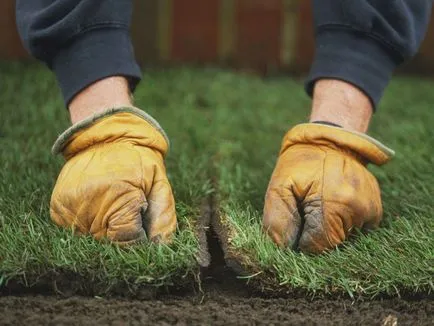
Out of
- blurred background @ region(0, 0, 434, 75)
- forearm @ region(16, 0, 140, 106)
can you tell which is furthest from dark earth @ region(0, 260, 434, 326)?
blurred background @ region(0, 0, 434, 75)

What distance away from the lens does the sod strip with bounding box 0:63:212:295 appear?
Result: 1280mm

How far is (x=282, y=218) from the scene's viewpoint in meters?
1.43

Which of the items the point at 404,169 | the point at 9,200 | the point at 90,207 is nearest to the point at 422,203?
the point at 404,169

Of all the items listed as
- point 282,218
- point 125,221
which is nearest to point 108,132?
point 125,221

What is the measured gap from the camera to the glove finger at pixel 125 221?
53.6 inches

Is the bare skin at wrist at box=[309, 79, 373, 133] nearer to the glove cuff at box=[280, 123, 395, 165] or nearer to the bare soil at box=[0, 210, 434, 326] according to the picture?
the glove cuff at box=[280, 123, 395, 165]

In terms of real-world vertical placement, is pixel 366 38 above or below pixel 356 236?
above

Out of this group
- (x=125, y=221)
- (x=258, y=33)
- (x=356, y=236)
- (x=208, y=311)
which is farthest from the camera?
(x=258, y=33)

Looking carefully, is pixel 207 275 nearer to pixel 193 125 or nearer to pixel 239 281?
pixel 239 281

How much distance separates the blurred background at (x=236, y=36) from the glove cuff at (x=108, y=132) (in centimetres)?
219

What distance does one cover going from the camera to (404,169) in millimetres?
1920

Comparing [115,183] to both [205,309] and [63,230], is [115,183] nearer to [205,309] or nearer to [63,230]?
[63,230]

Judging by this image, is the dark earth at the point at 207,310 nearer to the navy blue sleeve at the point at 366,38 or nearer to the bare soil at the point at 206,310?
the bare soil at the point at 206,310

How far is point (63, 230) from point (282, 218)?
0.39 metres
